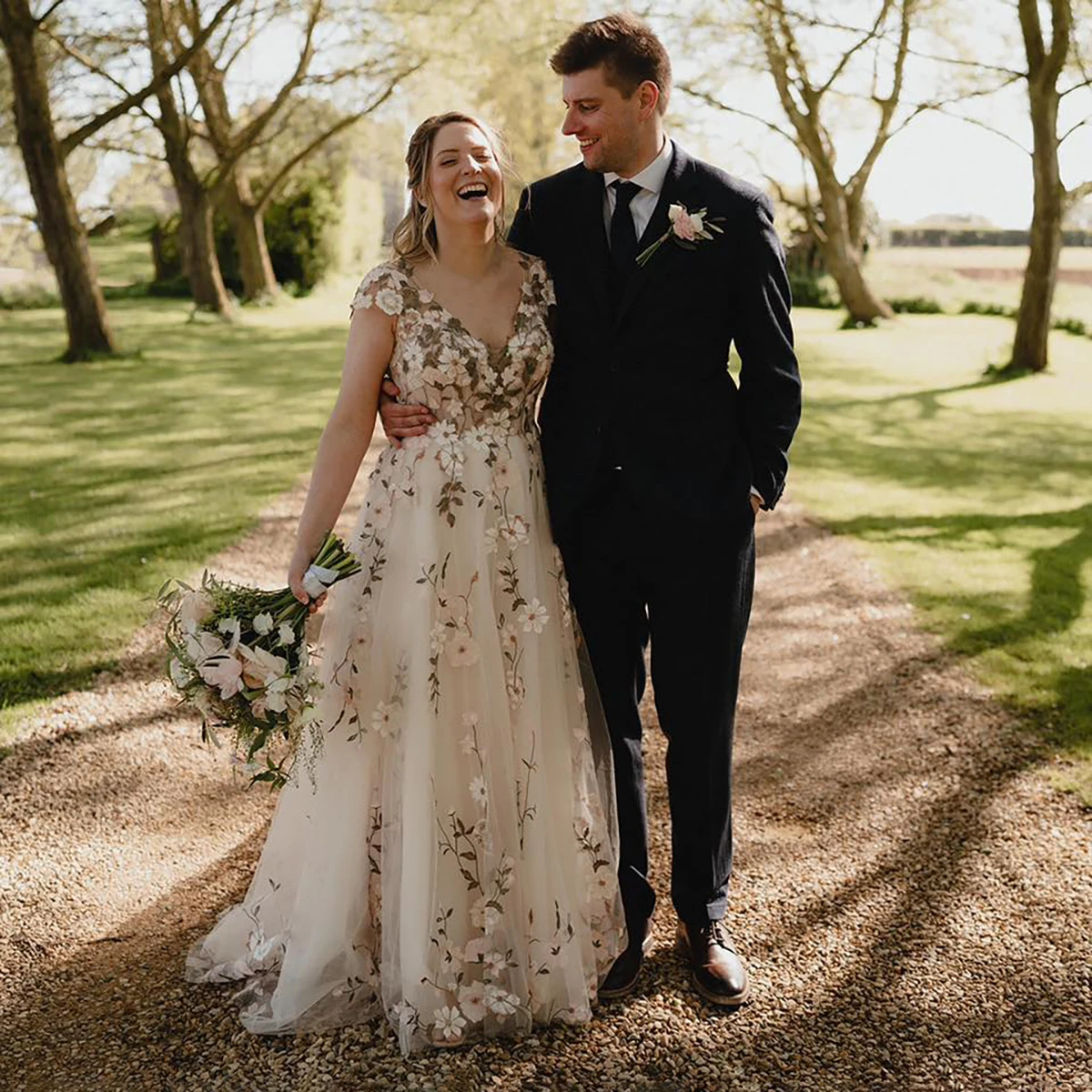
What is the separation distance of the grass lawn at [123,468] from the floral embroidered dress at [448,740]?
2.64m

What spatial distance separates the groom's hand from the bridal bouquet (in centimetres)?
32

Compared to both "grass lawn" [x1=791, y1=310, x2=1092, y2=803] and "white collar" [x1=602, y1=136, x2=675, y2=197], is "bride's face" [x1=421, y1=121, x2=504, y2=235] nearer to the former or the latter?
"white collar" [x1=602, y1=136, x2=675, y2=197]

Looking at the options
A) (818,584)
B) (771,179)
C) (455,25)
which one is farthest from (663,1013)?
(771,179)

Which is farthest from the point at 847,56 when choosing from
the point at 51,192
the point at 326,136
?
the point at 51,192

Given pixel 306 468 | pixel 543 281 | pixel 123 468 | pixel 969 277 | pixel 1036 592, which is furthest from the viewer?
pixel 969 277

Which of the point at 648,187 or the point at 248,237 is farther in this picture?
the point at 248,237

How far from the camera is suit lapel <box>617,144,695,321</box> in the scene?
2752 mm

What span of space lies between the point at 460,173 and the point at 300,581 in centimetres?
110

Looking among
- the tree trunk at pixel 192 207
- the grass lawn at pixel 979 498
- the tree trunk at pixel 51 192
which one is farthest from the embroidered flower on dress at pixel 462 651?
the tree trunk at pixel 192 207

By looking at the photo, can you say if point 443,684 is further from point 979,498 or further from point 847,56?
point 847,56

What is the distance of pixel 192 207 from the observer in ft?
67.3

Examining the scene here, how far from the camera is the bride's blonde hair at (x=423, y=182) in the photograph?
280 centimetres

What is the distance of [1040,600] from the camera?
6.51 metres

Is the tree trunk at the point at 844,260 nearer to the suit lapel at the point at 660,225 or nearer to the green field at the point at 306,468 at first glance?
the green field at the point at 306,468
